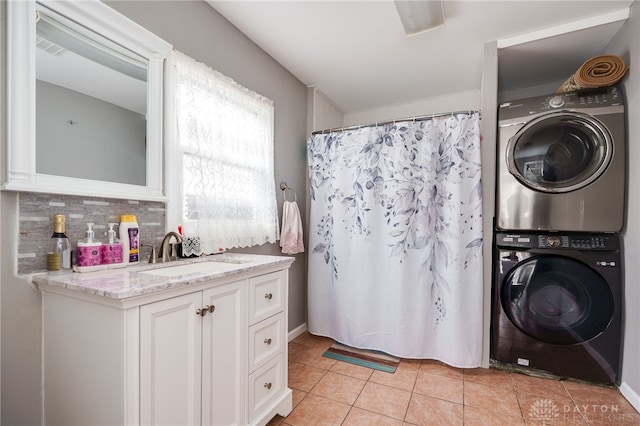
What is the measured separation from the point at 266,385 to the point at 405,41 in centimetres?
241

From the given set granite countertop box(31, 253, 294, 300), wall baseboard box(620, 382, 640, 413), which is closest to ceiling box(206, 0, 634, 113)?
granite countertop box(31, 253, 294, 300)

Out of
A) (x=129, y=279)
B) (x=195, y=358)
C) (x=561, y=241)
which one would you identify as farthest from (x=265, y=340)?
(x=561, y=241)

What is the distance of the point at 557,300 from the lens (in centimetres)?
187

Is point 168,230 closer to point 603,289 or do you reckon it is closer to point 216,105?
point 216,105

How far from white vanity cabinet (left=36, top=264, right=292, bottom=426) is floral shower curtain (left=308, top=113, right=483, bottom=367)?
1.10m

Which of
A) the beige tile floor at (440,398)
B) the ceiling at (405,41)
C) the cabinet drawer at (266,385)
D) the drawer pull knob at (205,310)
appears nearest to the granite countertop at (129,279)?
the drawer pull knob at (205,310)

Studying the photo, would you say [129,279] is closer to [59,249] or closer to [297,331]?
[59,249]

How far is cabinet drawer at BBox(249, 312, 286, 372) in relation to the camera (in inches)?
52.0

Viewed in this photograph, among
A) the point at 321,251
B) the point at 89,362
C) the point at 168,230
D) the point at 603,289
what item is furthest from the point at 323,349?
the point at 603,289

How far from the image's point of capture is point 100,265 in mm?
1127

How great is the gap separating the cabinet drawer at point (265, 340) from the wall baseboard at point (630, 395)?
1.99m

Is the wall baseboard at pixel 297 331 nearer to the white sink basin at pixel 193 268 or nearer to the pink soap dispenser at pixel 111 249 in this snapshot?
the white sink basin at pixel 193 268

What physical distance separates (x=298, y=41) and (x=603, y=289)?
264cm

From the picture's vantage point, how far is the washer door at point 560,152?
5.93 feet
